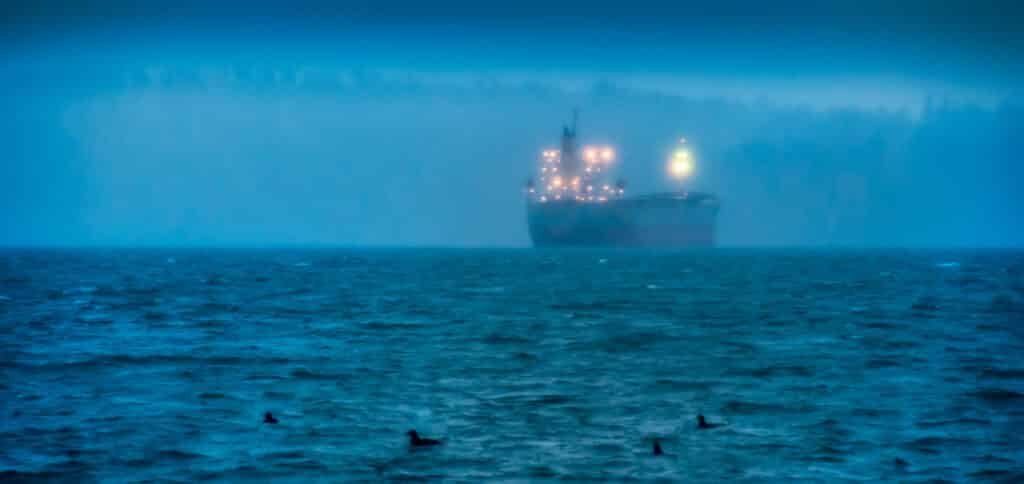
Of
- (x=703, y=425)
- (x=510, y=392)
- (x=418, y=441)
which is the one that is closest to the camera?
(x=418, y=441)

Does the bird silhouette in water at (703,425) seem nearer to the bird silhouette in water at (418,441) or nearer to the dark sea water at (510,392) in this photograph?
the dark sea water at (510,392)

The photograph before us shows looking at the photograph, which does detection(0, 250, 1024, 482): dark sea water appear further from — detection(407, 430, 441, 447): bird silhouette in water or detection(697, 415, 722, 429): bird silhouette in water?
detection(697, 415, 722, 429): bird silhouette in water

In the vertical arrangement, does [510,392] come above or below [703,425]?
above

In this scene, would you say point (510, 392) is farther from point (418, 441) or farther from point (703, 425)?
point (418, 441)

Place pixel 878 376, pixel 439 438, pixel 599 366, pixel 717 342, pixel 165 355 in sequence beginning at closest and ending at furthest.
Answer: pixel 439 438, pixel 878 376, pixel 599 366, pixel 165 355, pixel 717 342

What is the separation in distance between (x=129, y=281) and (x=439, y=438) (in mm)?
76016

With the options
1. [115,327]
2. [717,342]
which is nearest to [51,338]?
[115,327]

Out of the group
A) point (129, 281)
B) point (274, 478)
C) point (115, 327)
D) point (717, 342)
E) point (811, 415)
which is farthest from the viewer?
point (129, 281)

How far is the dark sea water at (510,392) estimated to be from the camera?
21.2m

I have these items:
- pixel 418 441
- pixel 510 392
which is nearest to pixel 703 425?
pixel 418 441

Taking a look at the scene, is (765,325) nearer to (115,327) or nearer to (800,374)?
(800,374)

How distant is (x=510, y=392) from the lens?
29297 mm

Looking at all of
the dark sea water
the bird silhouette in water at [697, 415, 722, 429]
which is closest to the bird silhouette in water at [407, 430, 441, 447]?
the dark sea water

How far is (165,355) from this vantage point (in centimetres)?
3775
